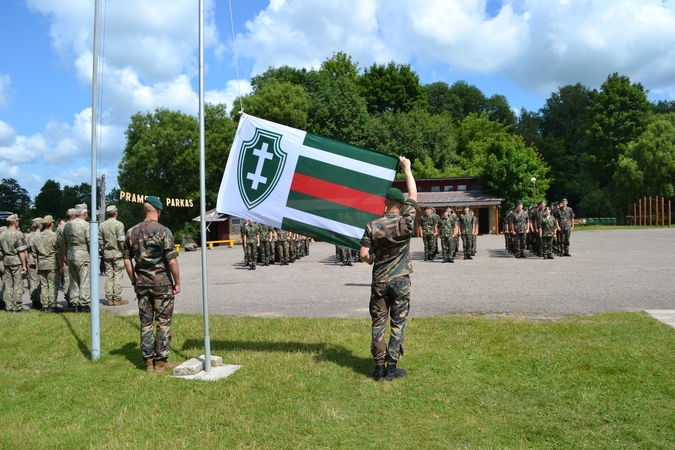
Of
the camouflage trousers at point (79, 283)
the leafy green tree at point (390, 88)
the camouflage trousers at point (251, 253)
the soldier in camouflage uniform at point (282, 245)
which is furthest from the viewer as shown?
the leafy green tree at point (390, 88)

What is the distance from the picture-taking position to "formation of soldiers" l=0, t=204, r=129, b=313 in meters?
10.6

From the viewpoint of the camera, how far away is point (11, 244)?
1106 centimetres

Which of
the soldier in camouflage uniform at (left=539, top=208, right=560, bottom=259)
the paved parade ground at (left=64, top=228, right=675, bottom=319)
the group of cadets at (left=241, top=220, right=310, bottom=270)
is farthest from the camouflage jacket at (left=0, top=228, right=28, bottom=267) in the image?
the soldier in camouflage uniform at (left=539, top=208, right=560, bottom=259)

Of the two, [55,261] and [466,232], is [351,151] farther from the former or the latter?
[466,232]

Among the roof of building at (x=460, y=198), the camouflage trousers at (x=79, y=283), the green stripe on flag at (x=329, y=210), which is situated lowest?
the camouflage trousers at (x=79, y=283)

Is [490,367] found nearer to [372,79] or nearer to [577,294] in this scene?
[577,294]

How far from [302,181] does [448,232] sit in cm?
1341

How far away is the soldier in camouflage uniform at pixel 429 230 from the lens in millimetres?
20391

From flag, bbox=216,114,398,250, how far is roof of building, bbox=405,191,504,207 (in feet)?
122

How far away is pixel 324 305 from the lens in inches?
421

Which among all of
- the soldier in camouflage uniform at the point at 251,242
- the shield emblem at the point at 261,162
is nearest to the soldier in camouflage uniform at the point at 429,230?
the soldier in camouflage uniform at the point at 251,242

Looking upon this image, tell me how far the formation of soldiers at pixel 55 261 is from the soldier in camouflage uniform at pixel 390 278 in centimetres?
678

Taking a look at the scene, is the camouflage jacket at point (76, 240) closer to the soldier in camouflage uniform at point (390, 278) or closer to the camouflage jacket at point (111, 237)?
the camouflage jacket at point (111, 237)

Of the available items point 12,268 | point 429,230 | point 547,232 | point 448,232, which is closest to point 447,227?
point 448,232
